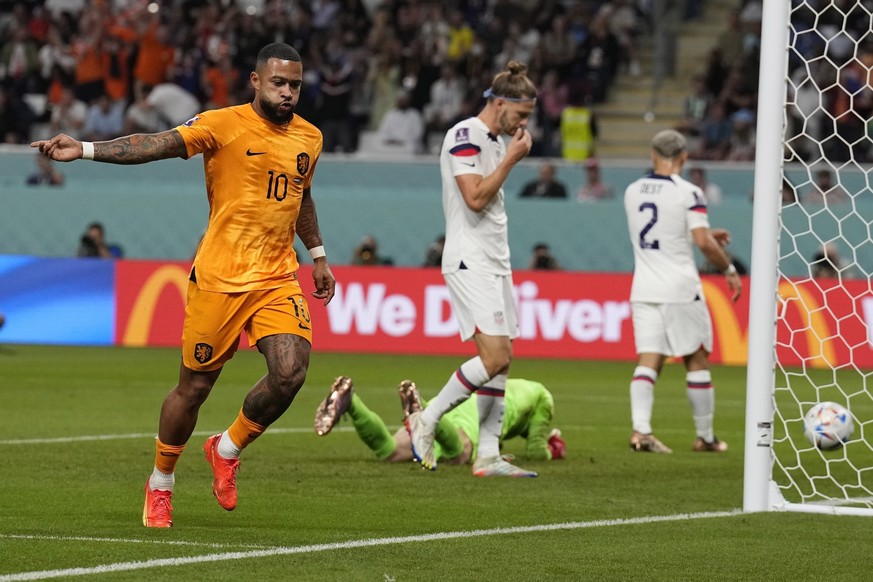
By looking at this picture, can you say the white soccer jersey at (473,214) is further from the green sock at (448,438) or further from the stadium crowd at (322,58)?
the stadium crowd at (322,58)

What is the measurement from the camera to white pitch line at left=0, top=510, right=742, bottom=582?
572cm

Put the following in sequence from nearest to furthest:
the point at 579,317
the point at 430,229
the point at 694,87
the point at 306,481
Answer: the point at 306,481 → the point at 579,317 → the point at 430,229 → the point at 694,87

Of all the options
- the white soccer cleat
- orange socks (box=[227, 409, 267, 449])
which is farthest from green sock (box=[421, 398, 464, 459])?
orange socks (box=[227, 409, 267, 449])

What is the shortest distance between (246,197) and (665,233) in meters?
4.75

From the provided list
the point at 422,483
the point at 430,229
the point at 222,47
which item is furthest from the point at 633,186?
the point at 222,47

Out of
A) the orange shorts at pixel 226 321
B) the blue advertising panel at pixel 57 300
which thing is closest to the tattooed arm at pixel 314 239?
the orange shorts at pixel 226 321

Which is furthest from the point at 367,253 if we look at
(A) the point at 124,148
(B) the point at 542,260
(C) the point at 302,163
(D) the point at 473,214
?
(A) the point at 124,148

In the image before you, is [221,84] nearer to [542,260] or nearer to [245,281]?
[542,260]

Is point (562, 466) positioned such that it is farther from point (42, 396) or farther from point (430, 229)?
point (430, 229)

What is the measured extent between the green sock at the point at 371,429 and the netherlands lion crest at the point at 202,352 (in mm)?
2352

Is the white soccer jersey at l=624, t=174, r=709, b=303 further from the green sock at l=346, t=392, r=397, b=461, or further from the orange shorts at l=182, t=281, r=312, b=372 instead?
the orange shorts at l=182, t=281, r=312, b=372

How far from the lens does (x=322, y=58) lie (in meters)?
25.4

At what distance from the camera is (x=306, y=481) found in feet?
28.8

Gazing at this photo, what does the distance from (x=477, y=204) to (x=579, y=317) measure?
33.2 ft
